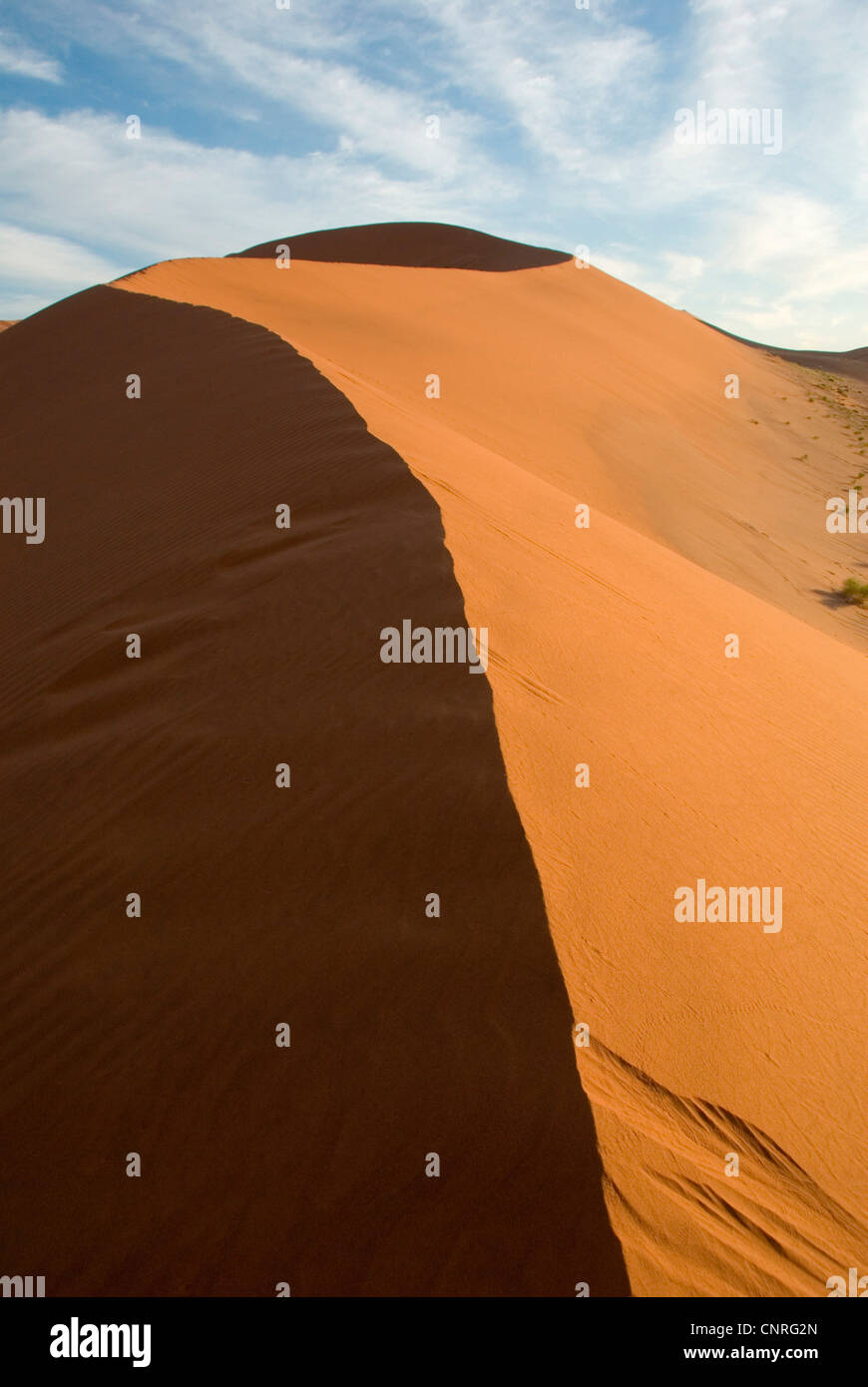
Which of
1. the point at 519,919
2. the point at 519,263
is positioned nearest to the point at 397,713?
the point at 519,919

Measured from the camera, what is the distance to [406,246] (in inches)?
1363

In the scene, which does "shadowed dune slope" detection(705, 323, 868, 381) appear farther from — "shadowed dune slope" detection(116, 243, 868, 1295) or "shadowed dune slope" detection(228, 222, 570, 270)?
"shadowed dune slope" detection(116, 243, 868, 1295)

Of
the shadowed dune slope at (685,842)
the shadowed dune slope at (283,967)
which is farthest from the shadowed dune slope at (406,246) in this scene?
the shadowed dune slope at (283,967)

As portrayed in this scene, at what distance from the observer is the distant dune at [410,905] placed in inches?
108

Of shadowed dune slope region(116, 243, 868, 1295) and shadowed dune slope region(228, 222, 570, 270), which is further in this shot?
shadowed dune slope region(228, 222, 570, 270)

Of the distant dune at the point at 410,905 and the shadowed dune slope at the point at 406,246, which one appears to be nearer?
the distant dune at the point at 410,905

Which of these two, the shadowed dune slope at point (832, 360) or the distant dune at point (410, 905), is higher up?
the shadowed dune slope at point (832, 360)

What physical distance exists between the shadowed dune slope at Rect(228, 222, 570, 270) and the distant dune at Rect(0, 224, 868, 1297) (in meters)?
29.1

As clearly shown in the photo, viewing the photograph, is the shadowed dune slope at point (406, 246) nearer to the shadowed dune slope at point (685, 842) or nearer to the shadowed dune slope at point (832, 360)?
the shadowed dune slope at point (832, 360)

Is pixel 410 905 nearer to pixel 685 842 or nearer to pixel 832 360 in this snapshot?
pixel 685 842

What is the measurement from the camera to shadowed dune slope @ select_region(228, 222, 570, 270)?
3291 centimetres

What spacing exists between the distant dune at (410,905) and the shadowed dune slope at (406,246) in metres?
29.1

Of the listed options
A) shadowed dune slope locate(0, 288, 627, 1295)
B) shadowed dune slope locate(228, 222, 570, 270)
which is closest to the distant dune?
shadowed dune slope locate(0, 288, 627, 1295)

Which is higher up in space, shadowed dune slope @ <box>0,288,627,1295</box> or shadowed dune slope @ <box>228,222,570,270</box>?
shadowed dune slope @ <box>228,222,570,270</box>
